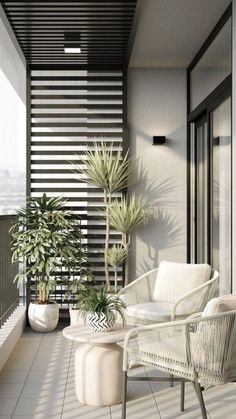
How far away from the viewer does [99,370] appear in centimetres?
455

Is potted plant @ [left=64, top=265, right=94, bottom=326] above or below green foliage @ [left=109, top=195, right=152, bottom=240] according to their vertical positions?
below

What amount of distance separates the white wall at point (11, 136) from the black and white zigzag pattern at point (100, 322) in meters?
3.75

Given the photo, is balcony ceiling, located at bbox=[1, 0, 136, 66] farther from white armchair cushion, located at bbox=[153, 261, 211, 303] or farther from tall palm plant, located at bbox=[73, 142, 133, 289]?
white armchair cushion, located at bbox=[153, 261, 211, 303]

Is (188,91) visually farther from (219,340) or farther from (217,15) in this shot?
(219,340)

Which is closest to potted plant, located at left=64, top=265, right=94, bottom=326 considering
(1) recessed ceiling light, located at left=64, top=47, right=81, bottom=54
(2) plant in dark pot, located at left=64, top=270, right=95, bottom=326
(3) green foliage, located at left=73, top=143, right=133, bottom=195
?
(2) plant in dark pot, located at left=64, top=270, right=95, bottom=326

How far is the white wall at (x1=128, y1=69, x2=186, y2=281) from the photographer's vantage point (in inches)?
312

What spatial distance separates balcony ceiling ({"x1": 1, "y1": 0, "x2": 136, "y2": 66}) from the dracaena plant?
1.63 m

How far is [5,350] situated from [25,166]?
2829 millimetres

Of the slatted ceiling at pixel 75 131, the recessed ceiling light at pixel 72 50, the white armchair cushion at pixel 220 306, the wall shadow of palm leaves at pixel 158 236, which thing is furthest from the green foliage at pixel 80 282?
the white armchair cushion at pixel 220 306

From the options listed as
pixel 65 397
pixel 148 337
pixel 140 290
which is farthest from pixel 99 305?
pixel 140 290

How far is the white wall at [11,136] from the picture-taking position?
8078 millimetres

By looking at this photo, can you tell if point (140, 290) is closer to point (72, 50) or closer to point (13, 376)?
point (13, 376)

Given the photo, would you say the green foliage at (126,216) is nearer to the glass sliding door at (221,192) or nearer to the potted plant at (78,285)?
the potted plant at (78,285)

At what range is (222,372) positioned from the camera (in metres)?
3.79
